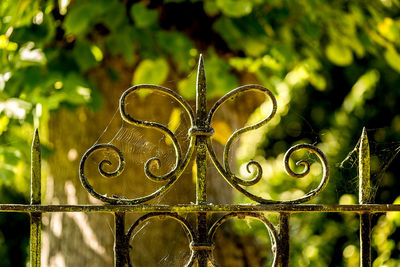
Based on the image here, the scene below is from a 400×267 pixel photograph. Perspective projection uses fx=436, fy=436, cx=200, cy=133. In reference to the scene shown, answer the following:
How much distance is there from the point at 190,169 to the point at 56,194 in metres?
0.80

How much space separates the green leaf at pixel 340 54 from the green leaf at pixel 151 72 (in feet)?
3.53

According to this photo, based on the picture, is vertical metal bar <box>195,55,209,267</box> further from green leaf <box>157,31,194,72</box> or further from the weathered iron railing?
green leaf <box>157,31,194,72</box>

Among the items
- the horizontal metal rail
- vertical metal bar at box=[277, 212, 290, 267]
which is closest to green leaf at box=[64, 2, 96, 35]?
the horizontal metal rail

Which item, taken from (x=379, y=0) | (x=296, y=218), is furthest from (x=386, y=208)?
(x=296, y=218)

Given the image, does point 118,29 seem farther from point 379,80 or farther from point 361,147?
point 379,80

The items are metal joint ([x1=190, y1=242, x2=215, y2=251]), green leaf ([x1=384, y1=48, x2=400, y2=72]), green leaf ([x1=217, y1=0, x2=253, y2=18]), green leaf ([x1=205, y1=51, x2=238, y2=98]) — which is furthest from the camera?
green leaf ([x1=384, y1=48, x2=400, y2=72])

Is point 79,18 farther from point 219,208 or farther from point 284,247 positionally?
point 284,247

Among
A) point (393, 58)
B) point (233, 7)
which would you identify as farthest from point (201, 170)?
point (393, 58)

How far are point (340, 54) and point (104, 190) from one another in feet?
5.29

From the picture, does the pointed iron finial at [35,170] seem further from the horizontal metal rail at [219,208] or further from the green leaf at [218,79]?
the green leaf at [218,79]

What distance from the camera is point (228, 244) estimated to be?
258 cm

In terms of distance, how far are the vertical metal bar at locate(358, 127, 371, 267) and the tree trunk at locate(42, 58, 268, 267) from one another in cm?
119

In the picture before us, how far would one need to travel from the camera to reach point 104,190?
237 centimetres

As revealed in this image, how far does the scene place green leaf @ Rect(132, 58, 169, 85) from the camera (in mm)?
2215
